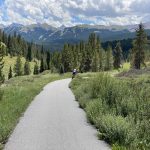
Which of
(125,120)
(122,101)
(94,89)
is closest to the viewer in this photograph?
(125,120)

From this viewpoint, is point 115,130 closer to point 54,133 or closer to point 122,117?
point 122,117

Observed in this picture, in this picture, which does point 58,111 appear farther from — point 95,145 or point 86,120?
point 95,145

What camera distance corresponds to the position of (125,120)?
12.5m

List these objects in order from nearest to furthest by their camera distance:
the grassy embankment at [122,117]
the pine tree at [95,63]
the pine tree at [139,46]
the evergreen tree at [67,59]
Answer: the grassy embankment at [122,117] → the pine tree at [139,46] → the pine tree at [95,63] → the evergreen tree at [67,59]

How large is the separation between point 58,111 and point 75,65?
321 feet

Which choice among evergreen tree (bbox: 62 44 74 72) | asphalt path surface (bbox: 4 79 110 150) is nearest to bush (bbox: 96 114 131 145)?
asphalt path surface (bbox: 4 79 110 150)

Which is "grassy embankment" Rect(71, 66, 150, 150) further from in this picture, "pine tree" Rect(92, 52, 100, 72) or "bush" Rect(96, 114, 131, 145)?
"pine tree" Rect(92, 52, 100, 72)

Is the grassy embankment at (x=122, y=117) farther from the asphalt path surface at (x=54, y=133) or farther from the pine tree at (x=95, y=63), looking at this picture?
the pine tree at (x=95, y=63)

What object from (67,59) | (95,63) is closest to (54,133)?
(95,63)

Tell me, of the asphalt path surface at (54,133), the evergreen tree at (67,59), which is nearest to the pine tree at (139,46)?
the evergreen tree at (67,59)

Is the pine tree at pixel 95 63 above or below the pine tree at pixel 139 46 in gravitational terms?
below

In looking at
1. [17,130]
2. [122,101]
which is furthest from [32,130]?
[122,101]

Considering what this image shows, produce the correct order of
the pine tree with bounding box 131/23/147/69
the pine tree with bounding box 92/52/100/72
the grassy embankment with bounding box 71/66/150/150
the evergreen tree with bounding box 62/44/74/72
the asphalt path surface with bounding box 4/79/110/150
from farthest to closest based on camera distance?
1. the evergreen tree with bounding box 62/44/74/72
2. the pine tree with bounding box 92/52/100/72
3. the pine tree with bounding box 131/23/147/69
4. the asphalt path surface with bounding box 4/79/110/150
5. the grassy embankment with bounding box 71/66/150/150

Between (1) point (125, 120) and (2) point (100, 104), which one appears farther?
(2) point (100, 104)
